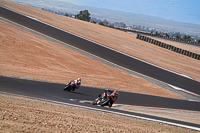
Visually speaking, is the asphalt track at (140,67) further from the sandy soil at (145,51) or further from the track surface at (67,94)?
the track surface at (67,94)

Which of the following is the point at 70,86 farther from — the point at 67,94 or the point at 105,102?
the point at 105,102

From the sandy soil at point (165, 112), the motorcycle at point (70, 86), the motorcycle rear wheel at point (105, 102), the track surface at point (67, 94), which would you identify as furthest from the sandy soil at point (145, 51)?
the motorcycle rear wheel at point (105, 102)

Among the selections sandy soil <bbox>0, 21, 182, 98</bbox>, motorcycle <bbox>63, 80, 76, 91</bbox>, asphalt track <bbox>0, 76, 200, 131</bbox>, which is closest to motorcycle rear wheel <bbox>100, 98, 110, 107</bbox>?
asphalt track <bbox>0, 76, 200, 131</bbox>

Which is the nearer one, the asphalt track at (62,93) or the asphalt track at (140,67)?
the asphalt track at (62,93)

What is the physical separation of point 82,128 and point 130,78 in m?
15.6

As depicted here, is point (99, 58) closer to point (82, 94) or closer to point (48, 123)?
point (82, 94)

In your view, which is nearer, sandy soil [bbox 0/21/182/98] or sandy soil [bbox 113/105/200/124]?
sandy soil [bbox 113/105/200/124]

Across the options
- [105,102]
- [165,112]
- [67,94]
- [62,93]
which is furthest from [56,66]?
[165,112]

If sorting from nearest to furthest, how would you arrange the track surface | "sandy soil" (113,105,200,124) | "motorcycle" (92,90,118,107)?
1. "motorcycle" (92,90,118,107)
2. the track surface
3. "sandy soil" (113,105,200,124)

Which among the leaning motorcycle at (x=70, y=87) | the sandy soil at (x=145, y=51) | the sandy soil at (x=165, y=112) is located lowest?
the sandy soil at (x=165, y=112)

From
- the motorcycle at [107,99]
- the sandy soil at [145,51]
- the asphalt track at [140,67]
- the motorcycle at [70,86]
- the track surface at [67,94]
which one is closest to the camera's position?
the motorcycle at [107,99]

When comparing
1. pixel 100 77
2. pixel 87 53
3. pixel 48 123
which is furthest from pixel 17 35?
pixel 48 123

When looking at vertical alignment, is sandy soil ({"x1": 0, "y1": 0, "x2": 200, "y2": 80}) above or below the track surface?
above

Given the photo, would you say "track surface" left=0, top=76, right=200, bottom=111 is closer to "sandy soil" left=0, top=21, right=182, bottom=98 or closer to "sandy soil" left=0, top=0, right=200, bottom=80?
"sandy soil" left=0, top=21, right=182, bottom=98
